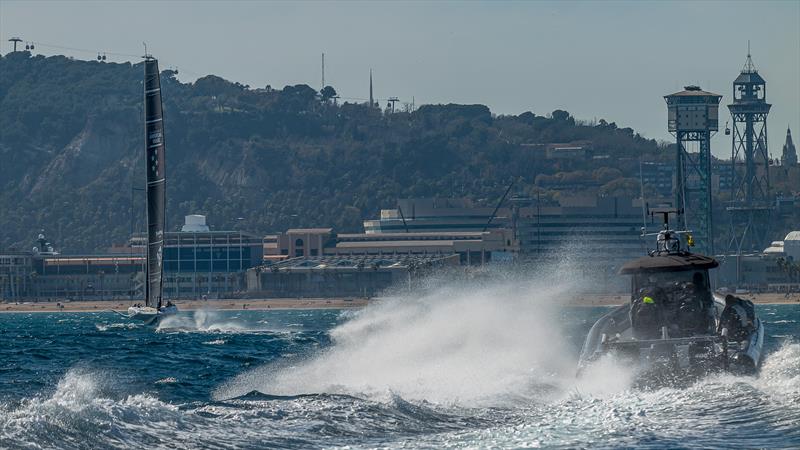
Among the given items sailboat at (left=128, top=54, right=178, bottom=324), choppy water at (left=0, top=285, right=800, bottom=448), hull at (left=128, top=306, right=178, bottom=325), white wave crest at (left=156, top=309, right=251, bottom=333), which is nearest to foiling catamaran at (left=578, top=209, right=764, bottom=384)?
choppy water at (left=0, top=285, right=800, bottom=448)

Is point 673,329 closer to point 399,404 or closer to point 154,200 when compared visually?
point 399,404

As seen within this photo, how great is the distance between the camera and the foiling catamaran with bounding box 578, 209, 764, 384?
43625 mm

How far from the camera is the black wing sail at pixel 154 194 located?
11075cm

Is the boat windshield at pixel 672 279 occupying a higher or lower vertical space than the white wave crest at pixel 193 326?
higher

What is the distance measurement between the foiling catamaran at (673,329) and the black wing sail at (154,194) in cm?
6218

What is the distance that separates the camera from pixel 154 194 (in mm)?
111125

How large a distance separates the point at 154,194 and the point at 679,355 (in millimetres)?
70760

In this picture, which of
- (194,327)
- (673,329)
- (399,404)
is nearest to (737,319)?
(673,329)

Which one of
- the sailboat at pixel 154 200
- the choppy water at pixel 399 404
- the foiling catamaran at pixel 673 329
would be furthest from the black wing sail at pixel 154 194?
the foiling catamaran at pixel 673 329

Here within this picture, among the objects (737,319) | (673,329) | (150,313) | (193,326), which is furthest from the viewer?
(193,326)

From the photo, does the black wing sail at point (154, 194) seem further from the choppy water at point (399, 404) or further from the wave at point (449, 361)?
the choppy water at point (399, 404)

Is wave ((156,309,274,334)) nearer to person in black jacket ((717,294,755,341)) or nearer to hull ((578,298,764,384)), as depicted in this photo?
person in black jacket ((717,294,755,341))

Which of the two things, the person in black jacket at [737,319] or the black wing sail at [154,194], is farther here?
the black wing sail at [154,194]

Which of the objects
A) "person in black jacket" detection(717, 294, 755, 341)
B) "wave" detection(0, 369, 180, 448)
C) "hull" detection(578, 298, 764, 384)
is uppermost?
"person in black jacket" detection(717, 294, 755, 341)
